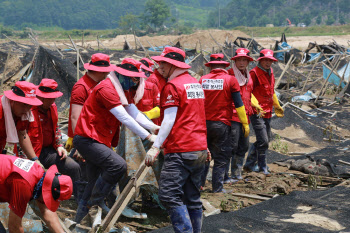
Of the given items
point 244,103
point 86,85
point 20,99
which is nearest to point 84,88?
point 86,85

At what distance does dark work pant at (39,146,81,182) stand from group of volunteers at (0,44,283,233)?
0.01m

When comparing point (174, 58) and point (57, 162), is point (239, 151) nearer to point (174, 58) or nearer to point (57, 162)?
point (57, 162)

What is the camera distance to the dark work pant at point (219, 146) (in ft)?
20.1

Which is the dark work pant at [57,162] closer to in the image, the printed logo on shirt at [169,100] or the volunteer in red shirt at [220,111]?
the printed logo on shirt at [169,100]

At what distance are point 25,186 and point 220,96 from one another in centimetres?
321

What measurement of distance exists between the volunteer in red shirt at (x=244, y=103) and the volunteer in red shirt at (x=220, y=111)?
13.4 inches

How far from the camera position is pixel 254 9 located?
118812mm

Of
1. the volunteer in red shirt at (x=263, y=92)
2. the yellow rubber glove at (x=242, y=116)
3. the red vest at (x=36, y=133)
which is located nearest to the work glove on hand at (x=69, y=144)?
the red vest at (x=36, y=133)

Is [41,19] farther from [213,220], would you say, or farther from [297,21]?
[213,220]

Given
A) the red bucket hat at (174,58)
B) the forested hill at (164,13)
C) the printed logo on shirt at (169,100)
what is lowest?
the forested hill at (164,13)

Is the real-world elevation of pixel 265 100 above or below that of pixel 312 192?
above

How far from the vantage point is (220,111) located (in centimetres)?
611

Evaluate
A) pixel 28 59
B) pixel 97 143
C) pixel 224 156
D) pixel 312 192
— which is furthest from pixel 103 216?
pixel 28 59

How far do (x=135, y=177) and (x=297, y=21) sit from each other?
106486 mm
